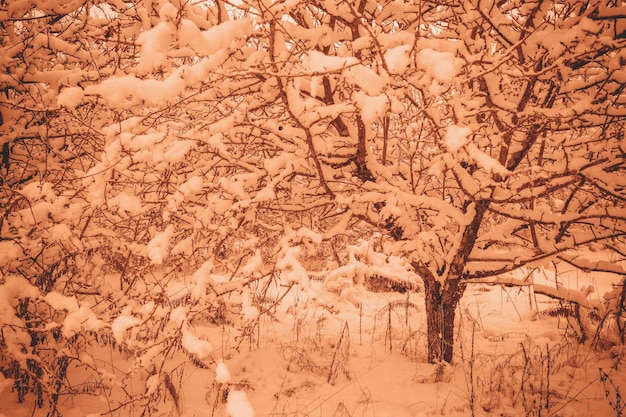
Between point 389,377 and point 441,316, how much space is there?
0.85 m

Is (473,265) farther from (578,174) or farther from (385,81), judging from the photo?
(385,81)

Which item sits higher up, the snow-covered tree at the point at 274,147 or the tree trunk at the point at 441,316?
the snow-covered tree at the point at 274,147

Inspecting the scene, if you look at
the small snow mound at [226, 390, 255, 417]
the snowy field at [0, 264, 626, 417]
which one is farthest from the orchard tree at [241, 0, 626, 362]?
the small snow mound at [226, 390, 255, 417]

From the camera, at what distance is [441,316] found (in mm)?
3701

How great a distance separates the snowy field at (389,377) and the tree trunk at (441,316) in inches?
7.0

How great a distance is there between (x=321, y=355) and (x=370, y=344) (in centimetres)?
71

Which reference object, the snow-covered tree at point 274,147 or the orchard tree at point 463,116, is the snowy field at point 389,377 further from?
the orchard tree at point 463,116

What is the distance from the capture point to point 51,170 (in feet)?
11.9

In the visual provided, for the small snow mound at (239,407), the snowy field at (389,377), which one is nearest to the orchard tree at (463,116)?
the snowy field at (389,377)

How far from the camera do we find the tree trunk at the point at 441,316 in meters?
3.67

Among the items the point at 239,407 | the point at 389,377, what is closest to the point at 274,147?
the point at 239,407

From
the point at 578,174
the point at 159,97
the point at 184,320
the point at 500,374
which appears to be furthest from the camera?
the point at 500,374

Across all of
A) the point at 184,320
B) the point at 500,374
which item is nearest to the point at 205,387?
the point at 184,320

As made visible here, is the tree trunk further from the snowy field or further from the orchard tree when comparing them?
the snowy field
